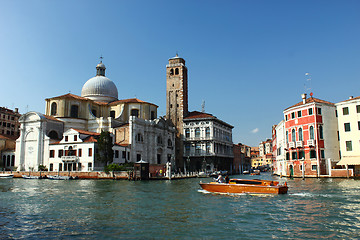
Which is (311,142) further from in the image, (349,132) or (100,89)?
(100,89)

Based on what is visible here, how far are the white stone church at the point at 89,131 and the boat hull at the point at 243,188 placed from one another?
2479cm

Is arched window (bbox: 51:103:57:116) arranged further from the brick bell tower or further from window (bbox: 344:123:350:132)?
window (bbox: 344:123:350:132)

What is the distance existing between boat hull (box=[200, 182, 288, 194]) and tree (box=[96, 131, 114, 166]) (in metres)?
22.8

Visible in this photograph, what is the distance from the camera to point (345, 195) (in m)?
19.2

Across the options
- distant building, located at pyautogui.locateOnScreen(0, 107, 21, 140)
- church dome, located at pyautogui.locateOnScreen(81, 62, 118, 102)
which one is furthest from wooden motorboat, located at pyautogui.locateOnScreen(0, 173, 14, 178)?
distant building, located at pyautogui.locateOnScreen(0, 107, 21, 140)

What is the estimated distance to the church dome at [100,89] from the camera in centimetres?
6094

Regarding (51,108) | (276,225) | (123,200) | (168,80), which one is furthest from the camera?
(168,80)

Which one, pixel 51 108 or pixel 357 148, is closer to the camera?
pixel 357 148

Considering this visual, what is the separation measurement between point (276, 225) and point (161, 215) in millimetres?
4676

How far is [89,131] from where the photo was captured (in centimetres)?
5456

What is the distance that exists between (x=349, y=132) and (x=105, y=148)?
2921cm

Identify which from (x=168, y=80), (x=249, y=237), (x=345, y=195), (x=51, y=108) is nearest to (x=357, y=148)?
(x=345, y=195)

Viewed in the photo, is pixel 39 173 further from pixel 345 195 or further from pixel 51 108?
pixel 345 195

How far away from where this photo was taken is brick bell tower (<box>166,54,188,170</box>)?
62312mm
